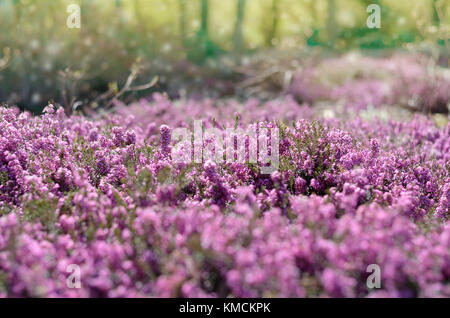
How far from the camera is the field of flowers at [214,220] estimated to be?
6.18ft

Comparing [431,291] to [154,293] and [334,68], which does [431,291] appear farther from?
[334,68]

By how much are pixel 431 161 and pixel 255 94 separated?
7226mm

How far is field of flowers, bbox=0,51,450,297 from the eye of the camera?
6.18 feet
